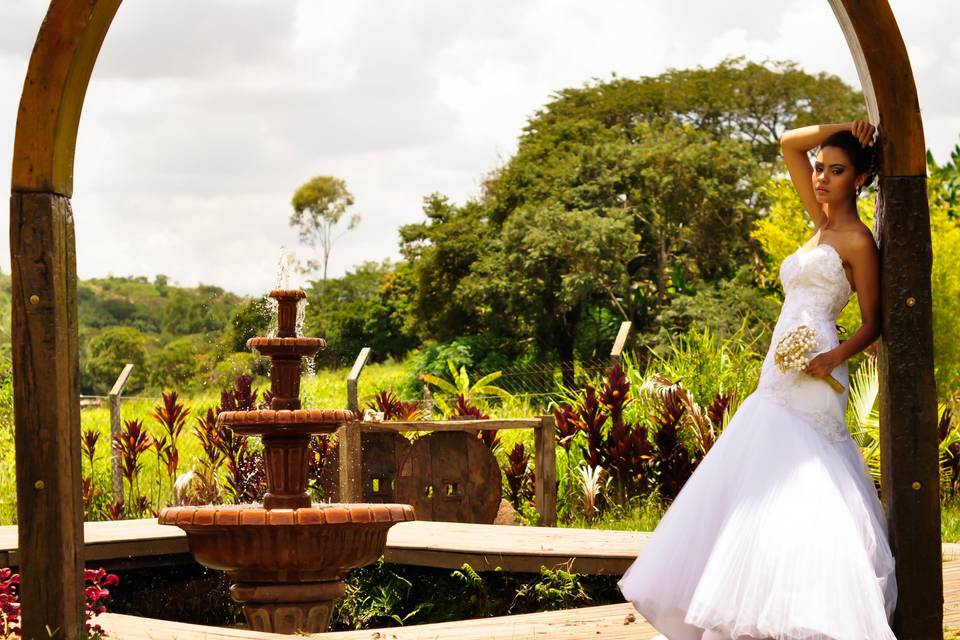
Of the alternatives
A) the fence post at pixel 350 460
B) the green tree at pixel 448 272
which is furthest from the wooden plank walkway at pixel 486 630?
the green tree at pixel 448 272

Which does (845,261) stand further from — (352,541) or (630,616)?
(352,541)

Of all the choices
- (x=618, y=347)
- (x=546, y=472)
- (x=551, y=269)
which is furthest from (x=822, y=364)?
(x=551, y=269)

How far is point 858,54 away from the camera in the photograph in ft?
16.0

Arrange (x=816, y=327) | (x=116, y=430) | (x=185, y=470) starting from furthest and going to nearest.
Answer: (x=185, y=470) → (x=116, y=430) → (x=816, y=327)

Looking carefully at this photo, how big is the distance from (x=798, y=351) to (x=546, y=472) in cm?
511

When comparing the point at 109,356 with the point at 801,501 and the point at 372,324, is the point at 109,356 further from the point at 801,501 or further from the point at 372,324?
the point at 801,501

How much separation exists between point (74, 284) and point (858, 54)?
3203mm

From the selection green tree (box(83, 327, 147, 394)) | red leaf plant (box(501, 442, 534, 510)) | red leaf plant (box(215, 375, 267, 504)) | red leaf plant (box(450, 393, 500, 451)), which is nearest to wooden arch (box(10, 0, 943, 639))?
red leaf plant (box(215, 375, 267, 504))

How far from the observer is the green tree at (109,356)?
4241 centimetres

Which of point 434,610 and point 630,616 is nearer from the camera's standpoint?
point 630,616

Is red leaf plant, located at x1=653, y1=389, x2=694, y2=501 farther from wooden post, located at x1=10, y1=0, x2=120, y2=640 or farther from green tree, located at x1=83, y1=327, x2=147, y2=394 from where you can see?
green tree, located at x1=83, y1=327, x2=147, y2=394

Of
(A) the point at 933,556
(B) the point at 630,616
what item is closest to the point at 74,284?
(B) the point at 630,616

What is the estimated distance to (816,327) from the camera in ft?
15.8

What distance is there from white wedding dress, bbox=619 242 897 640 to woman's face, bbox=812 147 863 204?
22 cm
